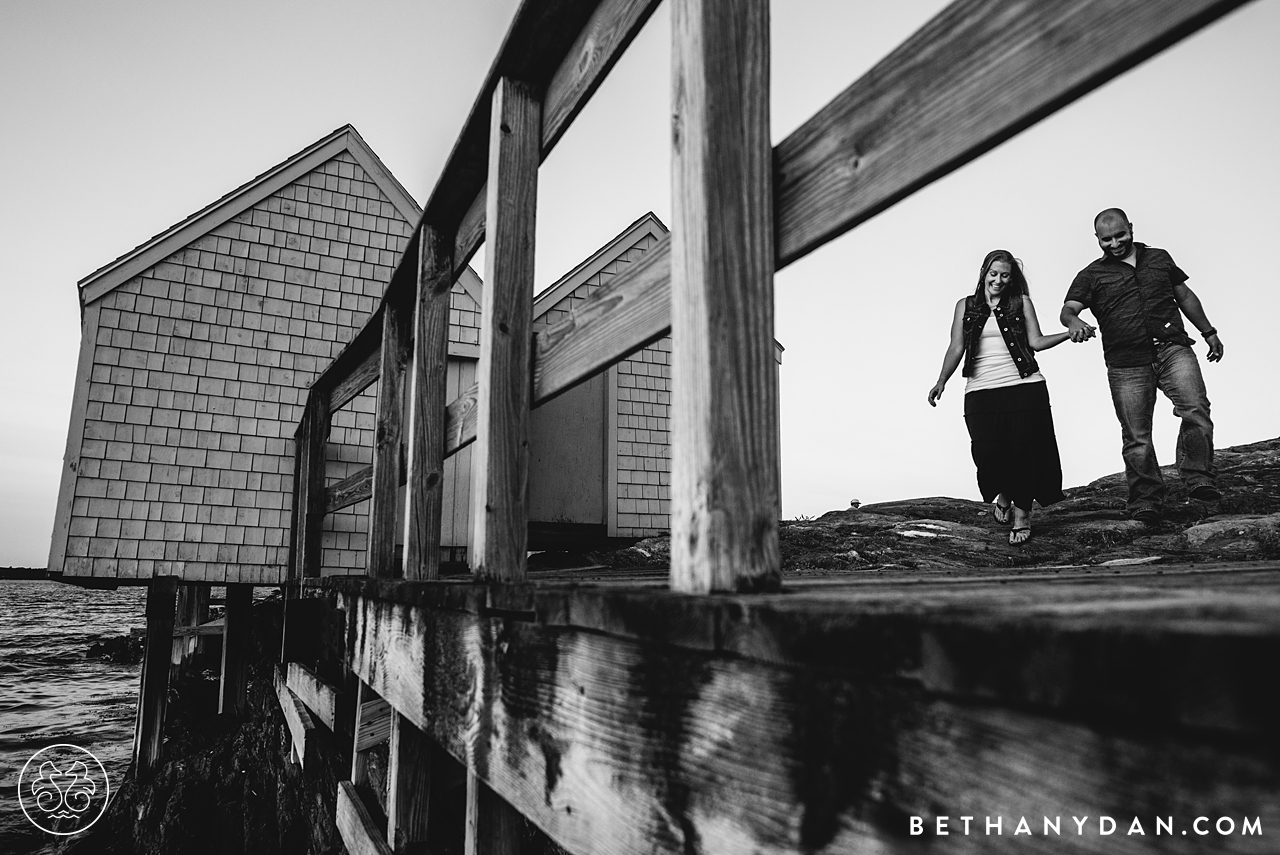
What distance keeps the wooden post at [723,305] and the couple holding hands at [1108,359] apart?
4.51m

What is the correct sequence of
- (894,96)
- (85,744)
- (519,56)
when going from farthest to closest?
1. (85,744)
2. (519,56)
3. (894,96)

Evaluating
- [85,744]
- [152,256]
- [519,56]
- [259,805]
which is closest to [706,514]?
[519,56]

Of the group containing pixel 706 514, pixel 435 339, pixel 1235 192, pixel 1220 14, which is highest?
pixel 1235 192

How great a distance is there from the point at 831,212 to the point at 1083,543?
16.9 feet

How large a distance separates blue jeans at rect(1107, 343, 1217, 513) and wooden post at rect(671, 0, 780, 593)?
5.00 meters

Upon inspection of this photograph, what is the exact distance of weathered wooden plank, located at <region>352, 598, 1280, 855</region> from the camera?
0.62 meters

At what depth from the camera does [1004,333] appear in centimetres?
533

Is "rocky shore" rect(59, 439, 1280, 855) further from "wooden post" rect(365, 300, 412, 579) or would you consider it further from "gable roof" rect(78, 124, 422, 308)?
"gable roof" rect(78, 124, 422, 308)

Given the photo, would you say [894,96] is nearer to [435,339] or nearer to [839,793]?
[839,793]

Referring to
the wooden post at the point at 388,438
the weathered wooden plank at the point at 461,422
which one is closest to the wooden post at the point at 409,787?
the weathered wooden plank at the point at 461,422

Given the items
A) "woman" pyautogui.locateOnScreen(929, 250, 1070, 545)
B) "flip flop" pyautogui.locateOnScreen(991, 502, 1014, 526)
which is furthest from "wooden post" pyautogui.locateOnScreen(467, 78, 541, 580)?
"flip flop" pyautogui.locateOnScreen(991, 502, 1014, 526)

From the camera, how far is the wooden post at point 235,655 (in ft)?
36.6

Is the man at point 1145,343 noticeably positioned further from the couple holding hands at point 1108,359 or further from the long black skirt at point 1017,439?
the long black skirt at point 1017,439

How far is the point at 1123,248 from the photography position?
212 inches
